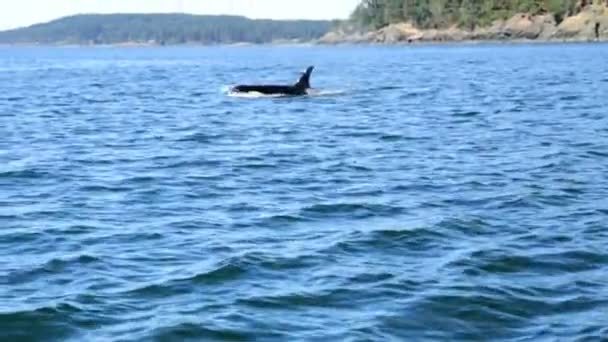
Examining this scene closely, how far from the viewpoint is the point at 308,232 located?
650 inches

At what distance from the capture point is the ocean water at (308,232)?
12.0 m

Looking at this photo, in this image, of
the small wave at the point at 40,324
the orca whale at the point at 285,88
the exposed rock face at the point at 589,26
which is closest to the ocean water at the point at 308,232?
the small wave at the point at 40,324

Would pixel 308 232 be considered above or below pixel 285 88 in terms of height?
above

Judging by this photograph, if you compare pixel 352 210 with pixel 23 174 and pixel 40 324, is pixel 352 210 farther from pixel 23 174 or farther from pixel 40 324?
pixel 23 174

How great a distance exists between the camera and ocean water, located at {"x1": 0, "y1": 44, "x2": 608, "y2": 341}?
12.0m

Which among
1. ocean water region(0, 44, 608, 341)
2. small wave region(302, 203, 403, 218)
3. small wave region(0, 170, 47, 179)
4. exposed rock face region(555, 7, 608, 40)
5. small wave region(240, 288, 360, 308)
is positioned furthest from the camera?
exposed rock face region(555, 7, 608, 40)

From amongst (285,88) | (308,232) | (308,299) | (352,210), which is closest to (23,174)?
(352,210)

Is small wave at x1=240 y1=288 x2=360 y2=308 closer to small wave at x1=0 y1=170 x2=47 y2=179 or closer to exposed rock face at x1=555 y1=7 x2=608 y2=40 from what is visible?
small wave at x1=0 y1=170 x2=47 y2=179

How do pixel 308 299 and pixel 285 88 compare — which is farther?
pixel 285 88

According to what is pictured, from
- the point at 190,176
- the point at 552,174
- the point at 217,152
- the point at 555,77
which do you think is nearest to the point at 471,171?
the point at 552,174

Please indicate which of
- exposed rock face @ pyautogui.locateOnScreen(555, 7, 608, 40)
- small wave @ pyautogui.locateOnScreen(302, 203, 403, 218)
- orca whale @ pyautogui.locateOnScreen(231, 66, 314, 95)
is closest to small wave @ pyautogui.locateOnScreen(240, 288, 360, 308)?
small wave @ pyautogui.locateOnScreen(302, 203, 403, 218)

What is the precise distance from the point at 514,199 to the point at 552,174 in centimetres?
324

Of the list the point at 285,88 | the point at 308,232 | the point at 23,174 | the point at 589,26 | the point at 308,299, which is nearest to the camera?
the point at 308,299

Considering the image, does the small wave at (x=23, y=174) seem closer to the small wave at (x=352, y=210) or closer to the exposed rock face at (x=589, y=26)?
the small wave at (x=352, y=210)
